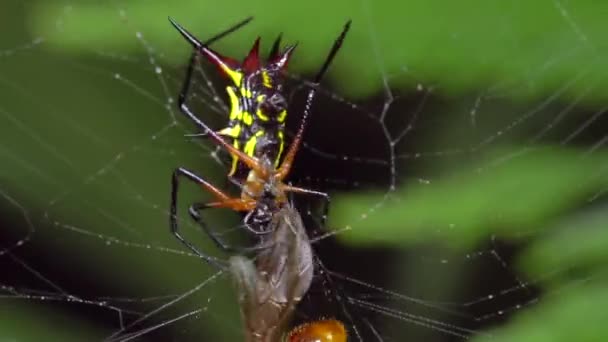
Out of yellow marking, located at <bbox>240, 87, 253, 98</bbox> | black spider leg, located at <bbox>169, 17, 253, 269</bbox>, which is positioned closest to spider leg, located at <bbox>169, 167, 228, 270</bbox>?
black spider leg, located at <bbox>169, 17, 253, 269</bbox>

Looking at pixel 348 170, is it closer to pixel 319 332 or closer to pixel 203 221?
pixel 203 221

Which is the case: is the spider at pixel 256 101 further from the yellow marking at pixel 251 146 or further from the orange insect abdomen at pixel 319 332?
the orange insect abdomen at pixel 319 332

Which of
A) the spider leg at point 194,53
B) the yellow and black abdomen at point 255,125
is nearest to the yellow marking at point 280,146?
the yellow and black abdomen at point 255,125

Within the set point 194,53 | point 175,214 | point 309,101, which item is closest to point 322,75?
point 309,101

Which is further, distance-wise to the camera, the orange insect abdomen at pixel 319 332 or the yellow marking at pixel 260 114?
the yellow marking at pixel 260 114

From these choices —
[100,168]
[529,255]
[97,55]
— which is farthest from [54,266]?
[529,255]

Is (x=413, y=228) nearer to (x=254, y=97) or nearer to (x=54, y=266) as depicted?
(x=254, y=97)
